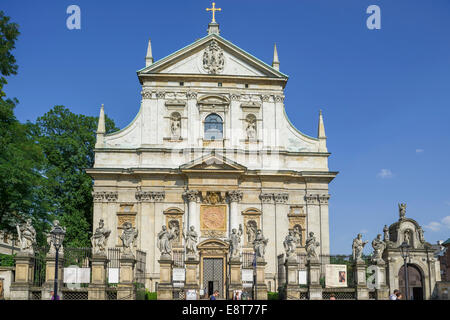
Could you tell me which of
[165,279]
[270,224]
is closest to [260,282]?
[165,279]

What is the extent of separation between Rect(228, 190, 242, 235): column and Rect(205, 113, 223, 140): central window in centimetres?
402

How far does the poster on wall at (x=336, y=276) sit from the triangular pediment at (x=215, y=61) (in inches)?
614

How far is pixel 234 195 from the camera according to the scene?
33438 millimetres

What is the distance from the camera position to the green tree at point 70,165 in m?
36.5

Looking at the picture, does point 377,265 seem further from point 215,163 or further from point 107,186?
point 107,186

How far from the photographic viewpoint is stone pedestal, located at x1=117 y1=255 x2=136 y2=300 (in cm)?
2125

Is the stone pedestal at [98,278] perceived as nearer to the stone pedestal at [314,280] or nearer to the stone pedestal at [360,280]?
the stone pedestal at [314,280]

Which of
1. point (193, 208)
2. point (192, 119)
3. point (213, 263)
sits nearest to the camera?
point (213, 263)

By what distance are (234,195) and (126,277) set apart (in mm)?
12897

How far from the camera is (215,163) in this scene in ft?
109

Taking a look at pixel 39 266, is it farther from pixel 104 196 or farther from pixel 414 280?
pixel 414 280
